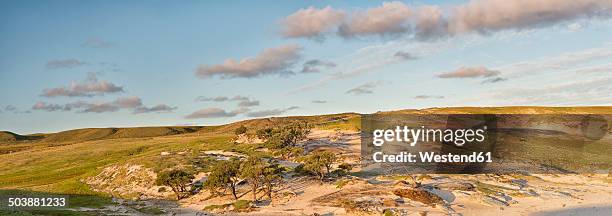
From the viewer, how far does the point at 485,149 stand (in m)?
89.1

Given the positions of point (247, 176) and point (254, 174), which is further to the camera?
point (247, 176)

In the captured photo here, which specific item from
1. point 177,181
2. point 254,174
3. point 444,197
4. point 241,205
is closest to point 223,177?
point 254,174

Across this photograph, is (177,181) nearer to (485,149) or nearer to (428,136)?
(428,136)

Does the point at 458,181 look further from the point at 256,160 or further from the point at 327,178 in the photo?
the point at 256,160

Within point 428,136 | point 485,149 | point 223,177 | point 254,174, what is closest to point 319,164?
point 254,174

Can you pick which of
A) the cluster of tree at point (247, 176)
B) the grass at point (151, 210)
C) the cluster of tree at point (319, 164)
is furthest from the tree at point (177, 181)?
the cluster of tree at point (319, 164)

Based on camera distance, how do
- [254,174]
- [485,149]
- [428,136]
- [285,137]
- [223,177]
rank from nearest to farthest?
[254,174], [223,177], [485,149], [285,137], [428,136]

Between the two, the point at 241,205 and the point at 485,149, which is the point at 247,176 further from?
the point at 485,149

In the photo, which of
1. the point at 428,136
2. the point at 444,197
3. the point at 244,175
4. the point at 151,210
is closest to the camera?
the point at 444,197

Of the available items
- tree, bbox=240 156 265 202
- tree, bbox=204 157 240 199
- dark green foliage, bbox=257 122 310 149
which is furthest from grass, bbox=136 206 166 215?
dark green foliage, bbox=257 122 310 149

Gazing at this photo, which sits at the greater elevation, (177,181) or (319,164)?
(319,164)

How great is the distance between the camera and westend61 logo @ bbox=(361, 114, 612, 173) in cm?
7362

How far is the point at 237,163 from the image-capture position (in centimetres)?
6016

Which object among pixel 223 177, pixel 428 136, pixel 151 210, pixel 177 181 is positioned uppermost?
pixel 428 136
